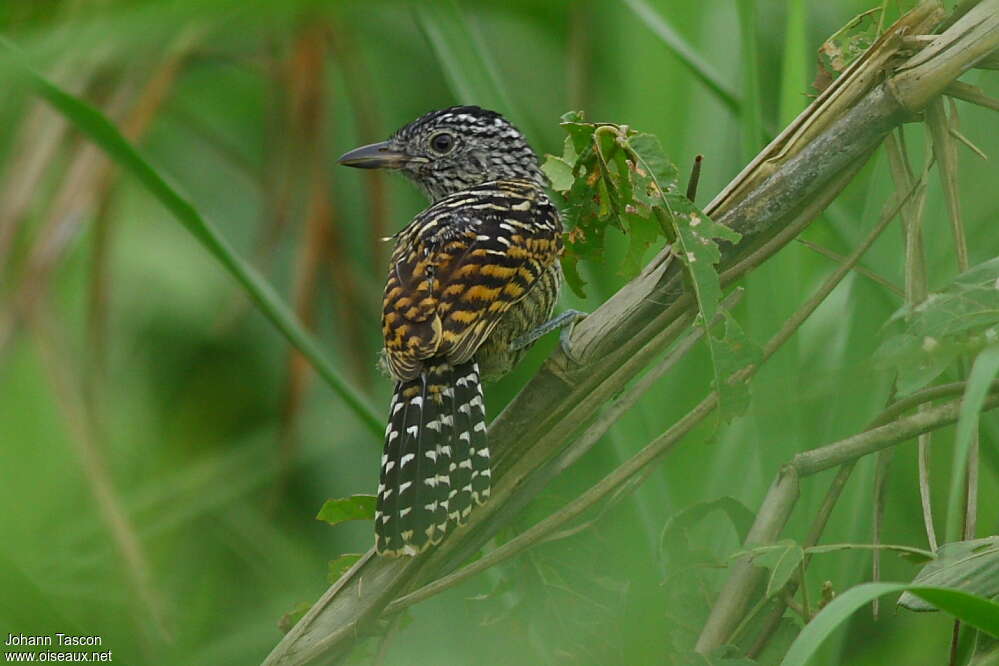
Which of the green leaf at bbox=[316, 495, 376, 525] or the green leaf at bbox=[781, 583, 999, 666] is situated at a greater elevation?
the green leaf at bbox=[316, 495, 376, 525]

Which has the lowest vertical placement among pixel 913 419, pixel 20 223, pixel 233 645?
pixel 233 645

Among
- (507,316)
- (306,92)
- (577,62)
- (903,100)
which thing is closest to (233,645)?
(507,316)

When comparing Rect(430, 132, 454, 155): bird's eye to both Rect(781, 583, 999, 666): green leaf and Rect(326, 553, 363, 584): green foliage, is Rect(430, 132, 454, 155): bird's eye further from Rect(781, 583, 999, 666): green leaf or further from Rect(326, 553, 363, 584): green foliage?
Rect(781, 583, 999, 666): green leaf

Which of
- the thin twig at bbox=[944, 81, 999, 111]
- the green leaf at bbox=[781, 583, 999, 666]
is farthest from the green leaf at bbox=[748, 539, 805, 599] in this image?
the thin twig at bbox=[944, 81, 999, 111]

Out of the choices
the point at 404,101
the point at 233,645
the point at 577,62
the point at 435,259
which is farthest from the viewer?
the point at 404,101

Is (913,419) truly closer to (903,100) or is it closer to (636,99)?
(903,100)

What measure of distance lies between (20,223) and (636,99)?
1514mm

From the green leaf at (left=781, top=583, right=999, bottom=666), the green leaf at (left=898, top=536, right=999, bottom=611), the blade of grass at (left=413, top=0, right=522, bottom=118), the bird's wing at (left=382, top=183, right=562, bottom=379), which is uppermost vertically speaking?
the blade of grass at (left=413, top=0, right=522, bottom=118)

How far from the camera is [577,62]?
3.46 meters

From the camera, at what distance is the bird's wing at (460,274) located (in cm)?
234

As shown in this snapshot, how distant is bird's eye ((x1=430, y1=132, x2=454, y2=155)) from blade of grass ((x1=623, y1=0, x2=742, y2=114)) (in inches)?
33.9

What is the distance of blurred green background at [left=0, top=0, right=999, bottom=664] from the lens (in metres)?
2.20

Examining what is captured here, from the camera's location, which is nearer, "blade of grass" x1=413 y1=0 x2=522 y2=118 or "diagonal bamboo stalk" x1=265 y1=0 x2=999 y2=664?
"diagonal bamboo stalk" x1=265 y1=0 x2=999 y2=664

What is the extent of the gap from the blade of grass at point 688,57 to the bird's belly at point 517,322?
1.55 ft
